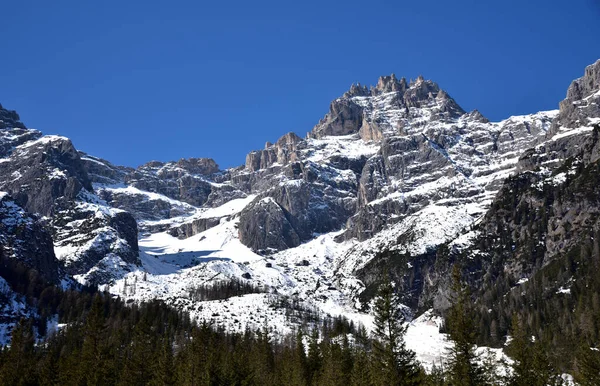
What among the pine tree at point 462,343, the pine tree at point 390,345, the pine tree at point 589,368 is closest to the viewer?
the pine tree at point 462,343

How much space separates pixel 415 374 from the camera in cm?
5412

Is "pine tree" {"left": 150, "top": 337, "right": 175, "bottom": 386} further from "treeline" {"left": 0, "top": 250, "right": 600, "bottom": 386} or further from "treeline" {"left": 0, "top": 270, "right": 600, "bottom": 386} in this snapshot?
"treeline" {"left": 0, "top": 250, "right": 600, "bottom": 386}

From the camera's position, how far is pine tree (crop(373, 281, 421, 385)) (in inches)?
2047

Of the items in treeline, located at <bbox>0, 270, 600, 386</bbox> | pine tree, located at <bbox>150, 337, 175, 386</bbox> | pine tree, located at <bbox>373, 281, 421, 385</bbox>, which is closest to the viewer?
treeline, located at <bbox>0, 270, 600, 386</bbox>

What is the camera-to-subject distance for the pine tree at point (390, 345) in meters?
52.0

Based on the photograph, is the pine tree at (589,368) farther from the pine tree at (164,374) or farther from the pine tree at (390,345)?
the pine tree at (164,374)

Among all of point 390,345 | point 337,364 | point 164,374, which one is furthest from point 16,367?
point 390,345

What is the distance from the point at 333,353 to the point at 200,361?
2241cm

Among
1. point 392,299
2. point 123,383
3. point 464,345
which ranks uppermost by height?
point 392,299

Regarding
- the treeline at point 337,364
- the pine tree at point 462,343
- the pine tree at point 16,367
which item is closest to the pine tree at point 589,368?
the treeline at point 337,364

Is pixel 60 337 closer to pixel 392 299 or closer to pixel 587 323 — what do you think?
pixel 392 299

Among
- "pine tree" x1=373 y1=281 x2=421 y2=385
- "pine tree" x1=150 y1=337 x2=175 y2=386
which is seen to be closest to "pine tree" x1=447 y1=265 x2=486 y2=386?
"pine tree" x1=373 y1=281 x2=421 y2=385

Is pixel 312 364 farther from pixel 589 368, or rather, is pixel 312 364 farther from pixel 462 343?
pixel 462 343

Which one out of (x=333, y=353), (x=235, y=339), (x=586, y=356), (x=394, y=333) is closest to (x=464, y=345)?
(x=394, y=333)
